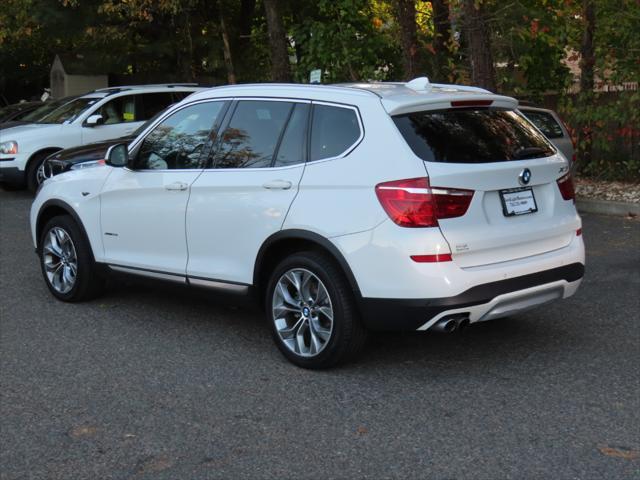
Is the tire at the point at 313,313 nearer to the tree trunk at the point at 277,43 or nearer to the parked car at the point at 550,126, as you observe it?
the parked car at the point at 550,126

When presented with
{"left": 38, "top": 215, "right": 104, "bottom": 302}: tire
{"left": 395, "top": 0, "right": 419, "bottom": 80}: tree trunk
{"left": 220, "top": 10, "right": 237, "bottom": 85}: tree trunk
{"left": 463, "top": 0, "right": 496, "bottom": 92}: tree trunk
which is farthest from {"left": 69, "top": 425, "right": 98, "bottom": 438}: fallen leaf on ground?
{"left": 220, "top": 10, "right": 237, "bottom": 85}: tree trunk

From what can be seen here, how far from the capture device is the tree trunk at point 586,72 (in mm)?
14073

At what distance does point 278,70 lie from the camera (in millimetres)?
16453

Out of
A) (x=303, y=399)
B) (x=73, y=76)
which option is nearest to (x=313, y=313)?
(x=303, y=399)

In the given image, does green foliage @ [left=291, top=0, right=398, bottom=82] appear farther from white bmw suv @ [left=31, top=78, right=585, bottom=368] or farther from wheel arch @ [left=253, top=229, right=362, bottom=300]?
wheel arch @ [left=253, top=229, right=362, bottom=300]

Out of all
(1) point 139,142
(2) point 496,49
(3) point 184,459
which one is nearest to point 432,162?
(3) point 184,459

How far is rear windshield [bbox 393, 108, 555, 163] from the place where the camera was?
513 cm

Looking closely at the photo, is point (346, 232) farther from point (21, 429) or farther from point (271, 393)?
point (21, 429)

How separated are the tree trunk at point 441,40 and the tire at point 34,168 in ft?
23.3

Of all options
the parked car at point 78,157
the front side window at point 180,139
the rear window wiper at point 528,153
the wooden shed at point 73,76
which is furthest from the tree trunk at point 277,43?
the wooden shed at point 73,76

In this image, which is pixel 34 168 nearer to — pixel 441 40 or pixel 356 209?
pixel 441 40

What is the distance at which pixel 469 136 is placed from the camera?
5.33 meters

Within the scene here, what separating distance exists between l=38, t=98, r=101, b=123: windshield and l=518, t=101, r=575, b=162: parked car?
7568 mm

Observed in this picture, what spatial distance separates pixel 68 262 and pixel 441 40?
11.6 meters
